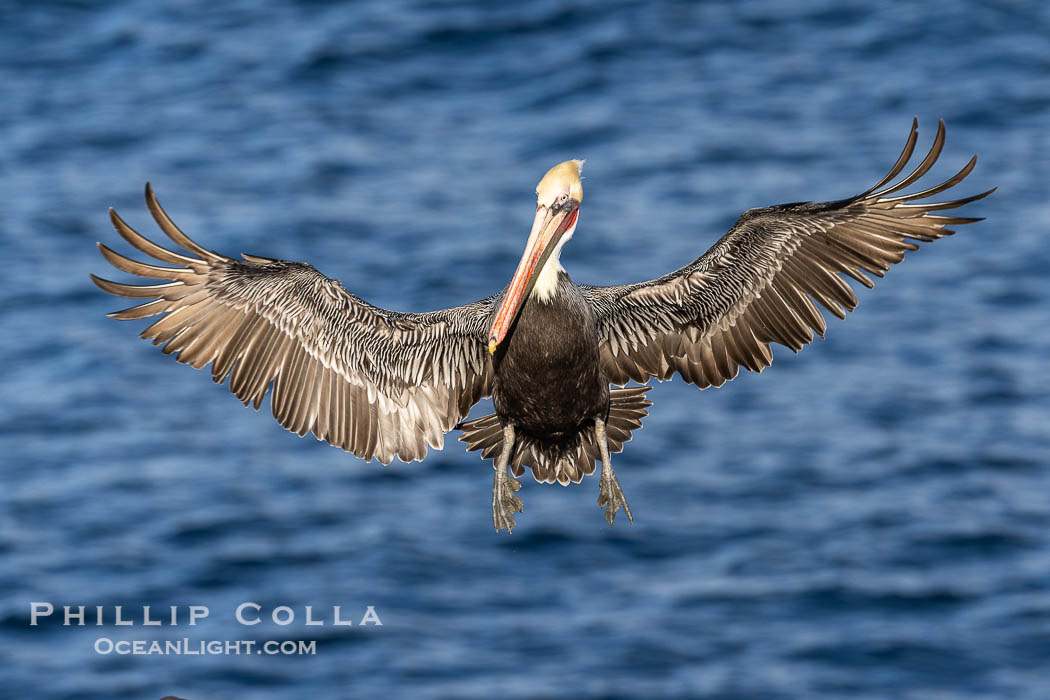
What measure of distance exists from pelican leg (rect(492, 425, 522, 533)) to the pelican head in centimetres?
79

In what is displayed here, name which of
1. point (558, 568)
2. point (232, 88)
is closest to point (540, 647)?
point (558, 568)

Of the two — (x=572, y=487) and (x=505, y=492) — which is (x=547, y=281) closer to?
(x=505, y=492)

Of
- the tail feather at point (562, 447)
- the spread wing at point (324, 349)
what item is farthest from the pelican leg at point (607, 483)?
the spread wing at point (324, 349)

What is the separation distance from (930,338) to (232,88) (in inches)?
613

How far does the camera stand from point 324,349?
1059 cm

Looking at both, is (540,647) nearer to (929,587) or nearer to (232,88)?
(929,587)

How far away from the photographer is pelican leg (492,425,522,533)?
10133 mm

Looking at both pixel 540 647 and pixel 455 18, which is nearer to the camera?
pixel 540 647

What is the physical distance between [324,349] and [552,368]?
1.82 m

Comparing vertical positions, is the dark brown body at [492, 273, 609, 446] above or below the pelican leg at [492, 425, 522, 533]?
above

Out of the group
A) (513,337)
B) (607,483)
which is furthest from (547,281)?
(607,483)

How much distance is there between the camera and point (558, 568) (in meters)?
26.4

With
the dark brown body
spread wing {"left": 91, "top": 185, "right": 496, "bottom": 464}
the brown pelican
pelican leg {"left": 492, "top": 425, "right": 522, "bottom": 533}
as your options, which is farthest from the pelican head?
spread wing {"left": 91, "top": 185, "right": 496, "bottom": 464}

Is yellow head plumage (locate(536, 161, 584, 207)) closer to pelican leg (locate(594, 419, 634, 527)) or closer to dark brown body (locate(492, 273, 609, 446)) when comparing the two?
dark brown body (locate(492, 273, 609, 446))
